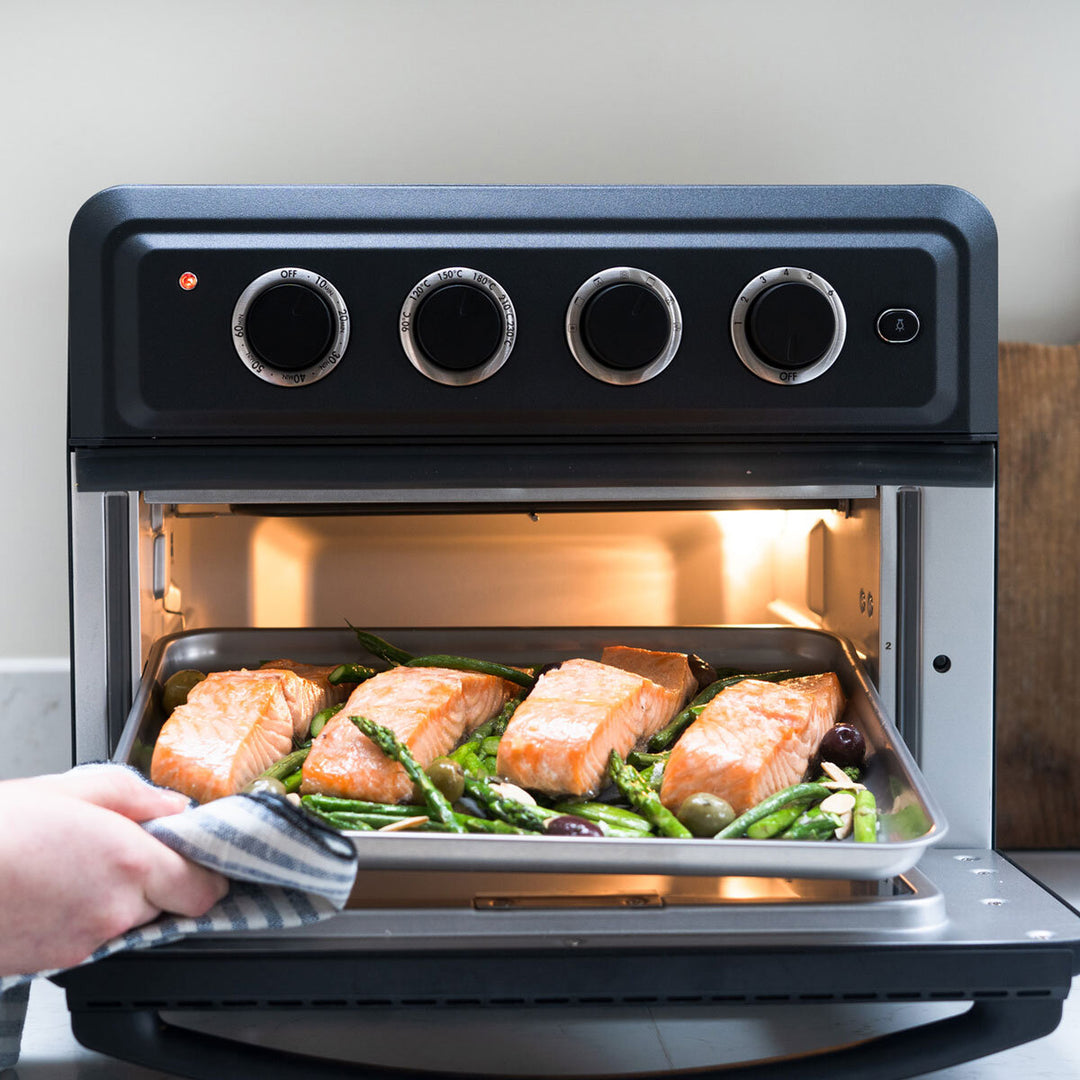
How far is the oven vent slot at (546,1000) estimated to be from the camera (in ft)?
2.37

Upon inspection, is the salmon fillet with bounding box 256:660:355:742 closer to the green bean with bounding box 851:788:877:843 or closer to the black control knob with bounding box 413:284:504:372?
the black control knob with bounding box 413:284:504:372

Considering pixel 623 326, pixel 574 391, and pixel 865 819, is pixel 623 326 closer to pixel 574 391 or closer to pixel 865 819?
pixel 574 391

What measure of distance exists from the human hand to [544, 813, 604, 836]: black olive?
233mm

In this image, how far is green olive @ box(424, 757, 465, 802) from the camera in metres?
0.88

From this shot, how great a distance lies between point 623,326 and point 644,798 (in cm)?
38

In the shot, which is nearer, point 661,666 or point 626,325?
point 626,325

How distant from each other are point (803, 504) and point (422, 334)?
16.0 inches

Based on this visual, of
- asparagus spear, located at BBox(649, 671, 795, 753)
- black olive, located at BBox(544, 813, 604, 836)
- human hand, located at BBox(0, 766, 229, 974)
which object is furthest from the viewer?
asparagus spear, located at BBox(649, 671, 795, 753)

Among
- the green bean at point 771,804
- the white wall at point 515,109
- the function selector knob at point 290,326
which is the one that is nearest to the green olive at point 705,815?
the green bean at point 771,804

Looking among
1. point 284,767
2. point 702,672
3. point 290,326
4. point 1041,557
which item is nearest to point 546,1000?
point 284,767

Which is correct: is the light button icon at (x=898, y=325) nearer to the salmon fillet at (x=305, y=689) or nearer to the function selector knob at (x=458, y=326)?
the function selector knob at (x=458, y=326)

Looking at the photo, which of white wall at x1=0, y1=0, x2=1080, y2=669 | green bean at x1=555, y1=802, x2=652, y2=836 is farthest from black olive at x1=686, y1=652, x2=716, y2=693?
white wall at x1=0, y1=0, x2=1080, y2=669

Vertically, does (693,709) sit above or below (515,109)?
below

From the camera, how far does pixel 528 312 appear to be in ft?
3.05
